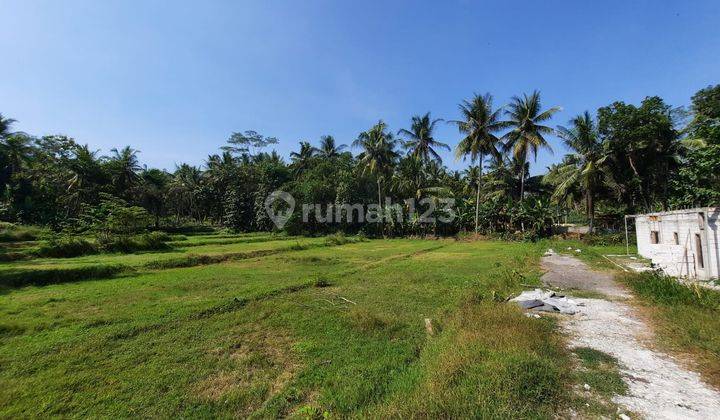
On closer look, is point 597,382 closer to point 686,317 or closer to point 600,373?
point 600,373

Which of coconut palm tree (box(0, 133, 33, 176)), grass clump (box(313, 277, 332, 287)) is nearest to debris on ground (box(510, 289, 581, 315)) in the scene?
grass clump (box(313, 277, 332, 287))

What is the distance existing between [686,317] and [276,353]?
7.59 meters

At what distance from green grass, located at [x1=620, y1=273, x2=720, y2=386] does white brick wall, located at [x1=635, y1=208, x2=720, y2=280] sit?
2.41 m

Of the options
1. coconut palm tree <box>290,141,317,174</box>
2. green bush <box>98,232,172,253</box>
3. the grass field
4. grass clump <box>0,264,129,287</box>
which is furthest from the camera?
coconut palm tree <box>290,141,317,174</box>

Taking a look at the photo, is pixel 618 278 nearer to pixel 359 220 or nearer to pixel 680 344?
pixel 680 344

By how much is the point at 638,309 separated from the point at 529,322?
11.3ft

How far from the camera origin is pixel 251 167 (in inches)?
1598

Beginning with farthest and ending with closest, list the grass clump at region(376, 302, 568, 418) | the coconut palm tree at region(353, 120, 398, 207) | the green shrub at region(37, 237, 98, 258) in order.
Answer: the coconut palm tree at region(353, 120, 398, 207) → the green shrub at region(37, 237, 98, 258) → the grass clump at region(376, 302, 568, 418)

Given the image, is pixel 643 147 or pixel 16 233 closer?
pixel 643 147

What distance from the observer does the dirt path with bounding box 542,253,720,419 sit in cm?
346

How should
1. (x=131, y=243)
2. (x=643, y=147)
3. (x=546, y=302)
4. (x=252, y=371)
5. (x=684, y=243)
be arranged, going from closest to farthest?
(x=252, y=371), (x=546, y=302), (x=684, y=243), (x=131, y=243), (x=643, y=147)

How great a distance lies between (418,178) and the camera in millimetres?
33406

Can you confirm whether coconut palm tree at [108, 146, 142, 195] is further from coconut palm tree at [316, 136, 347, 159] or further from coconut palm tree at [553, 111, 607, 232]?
coconut palm tree at [553, 111, 607, 232]

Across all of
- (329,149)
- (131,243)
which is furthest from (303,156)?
(131,243)
